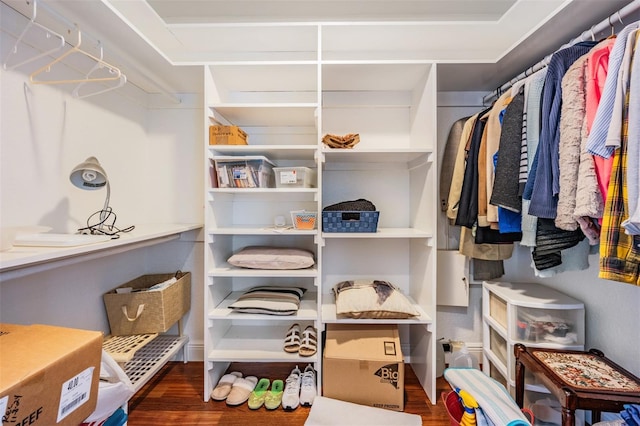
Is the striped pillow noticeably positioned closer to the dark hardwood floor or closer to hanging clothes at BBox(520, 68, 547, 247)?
the dark hardwood floor

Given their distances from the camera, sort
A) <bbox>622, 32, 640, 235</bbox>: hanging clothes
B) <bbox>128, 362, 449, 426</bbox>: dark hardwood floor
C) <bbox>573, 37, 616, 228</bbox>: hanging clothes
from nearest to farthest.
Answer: <bbox>622, 32, 640, 235</bbox>: hanging clothes
<bbox>573, 37, 616, 228</bbox>: hanging clothes
<bbox>128, 362, 449, 426</bbox>: dark hardwood floor

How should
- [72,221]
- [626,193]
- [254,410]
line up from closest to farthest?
[626,193] → [72,221] → [254,410]

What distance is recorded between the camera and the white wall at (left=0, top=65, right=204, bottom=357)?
1.11 m

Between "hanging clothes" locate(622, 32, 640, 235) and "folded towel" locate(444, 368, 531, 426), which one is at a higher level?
"hanging clothes" locate(622, 32, 640, 235)

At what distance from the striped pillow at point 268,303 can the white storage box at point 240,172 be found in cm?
65

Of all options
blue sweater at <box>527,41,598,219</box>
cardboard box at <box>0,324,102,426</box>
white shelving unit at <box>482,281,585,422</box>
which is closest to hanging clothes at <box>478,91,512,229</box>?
blue sweater at <box>527,41,598,219</box>

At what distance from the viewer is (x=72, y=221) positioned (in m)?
1.35

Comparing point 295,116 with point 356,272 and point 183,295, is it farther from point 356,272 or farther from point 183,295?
point 183,295

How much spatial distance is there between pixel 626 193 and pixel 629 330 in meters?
0.82

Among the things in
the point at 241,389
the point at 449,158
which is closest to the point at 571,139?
the point at 449,158

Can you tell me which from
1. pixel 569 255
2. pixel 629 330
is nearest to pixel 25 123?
pixel 569 255

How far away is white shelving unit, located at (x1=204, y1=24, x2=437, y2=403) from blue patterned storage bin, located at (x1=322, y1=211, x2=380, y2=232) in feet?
0.13

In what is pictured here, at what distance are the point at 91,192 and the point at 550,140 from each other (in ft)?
6.94

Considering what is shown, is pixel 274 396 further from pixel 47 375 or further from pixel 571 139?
pixel 571 139
